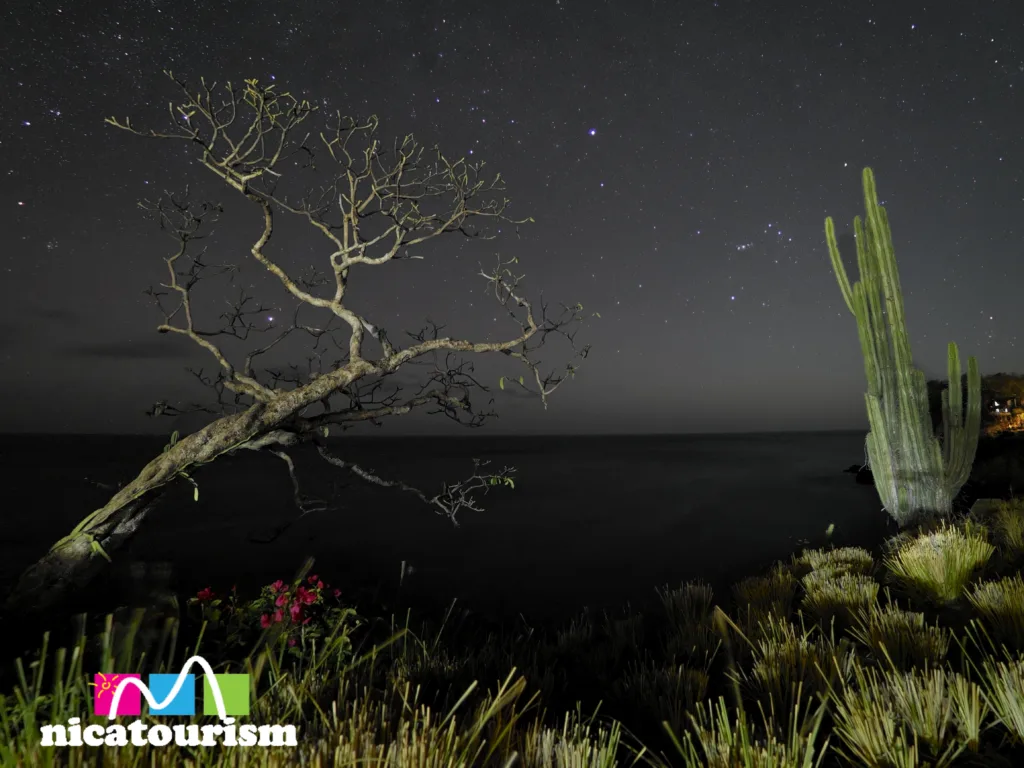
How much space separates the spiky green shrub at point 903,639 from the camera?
350cm

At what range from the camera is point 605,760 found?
6.89 ft

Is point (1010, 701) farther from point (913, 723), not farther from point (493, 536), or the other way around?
point (493, 536)

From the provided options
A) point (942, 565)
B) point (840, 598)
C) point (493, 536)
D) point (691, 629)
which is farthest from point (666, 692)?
point (493, 536)

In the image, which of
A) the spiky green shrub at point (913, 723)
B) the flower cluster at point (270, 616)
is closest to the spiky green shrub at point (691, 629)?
the spiky green shrub at point (913, 723)

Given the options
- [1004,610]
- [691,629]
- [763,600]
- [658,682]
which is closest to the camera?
[658,682]

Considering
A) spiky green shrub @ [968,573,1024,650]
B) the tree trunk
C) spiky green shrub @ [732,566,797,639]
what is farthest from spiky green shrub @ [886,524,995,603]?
the tree trunk

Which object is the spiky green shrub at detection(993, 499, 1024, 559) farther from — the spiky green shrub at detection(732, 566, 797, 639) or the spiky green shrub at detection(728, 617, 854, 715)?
the spiky green shrub at detection(728, 617, 854, 715)

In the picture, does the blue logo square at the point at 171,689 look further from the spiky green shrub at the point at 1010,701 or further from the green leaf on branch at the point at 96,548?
the spiky green shrub at the point at 1010,701

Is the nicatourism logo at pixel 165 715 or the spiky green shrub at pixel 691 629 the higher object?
the nicatourism logo at pixel 165 715

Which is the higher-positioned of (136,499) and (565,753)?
(136,499)

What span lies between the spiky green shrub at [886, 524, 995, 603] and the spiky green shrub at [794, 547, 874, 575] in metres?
0.53

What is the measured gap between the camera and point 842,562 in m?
6.84

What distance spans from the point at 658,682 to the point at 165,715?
302cm

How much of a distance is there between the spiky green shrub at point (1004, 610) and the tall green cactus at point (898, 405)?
7.57 meters
